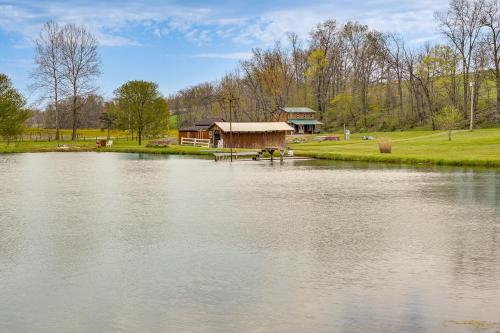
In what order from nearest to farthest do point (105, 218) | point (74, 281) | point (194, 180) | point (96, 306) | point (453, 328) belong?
1. point (453, 328)
2. point (96, 306)
3. point (74, 281)
4. point (105, 218)
5. point (194, 180)

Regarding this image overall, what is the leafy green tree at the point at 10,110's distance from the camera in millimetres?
80875

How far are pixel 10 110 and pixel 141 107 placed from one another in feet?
64.1

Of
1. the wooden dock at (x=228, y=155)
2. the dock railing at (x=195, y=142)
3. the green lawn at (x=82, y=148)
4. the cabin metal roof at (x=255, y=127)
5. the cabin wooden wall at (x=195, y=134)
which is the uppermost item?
the cabin metal roof at (x=255, y=127)

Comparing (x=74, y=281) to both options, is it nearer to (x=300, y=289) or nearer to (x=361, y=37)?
(x=300, y=289)

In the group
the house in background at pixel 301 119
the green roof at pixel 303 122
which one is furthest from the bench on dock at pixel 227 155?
the house in background at pixel 301 119

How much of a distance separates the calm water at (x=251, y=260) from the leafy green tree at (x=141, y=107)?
59995mm

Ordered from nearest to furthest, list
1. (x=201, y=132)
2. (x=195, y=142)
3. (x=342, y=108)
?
(x=195, y=142) → (x=201, y=132) → (x=342, y=108)

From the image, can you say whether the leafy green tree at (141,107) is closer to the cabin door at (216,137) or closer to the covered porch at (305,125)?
the cabin door at (216,137)

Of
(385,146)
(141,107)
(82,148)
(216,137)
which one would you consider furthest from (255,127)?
(385,146)

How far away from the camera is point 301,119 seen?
111688 millimetres

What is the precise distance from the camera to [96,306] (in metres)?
11.7

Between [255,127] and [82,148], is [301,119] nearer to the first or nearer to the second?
[255,127]

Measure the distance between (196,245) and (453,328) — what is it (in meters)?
8.97

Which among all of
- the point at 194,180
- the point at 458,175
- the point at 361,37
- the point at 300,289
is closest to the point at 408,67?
the point at 361,37
